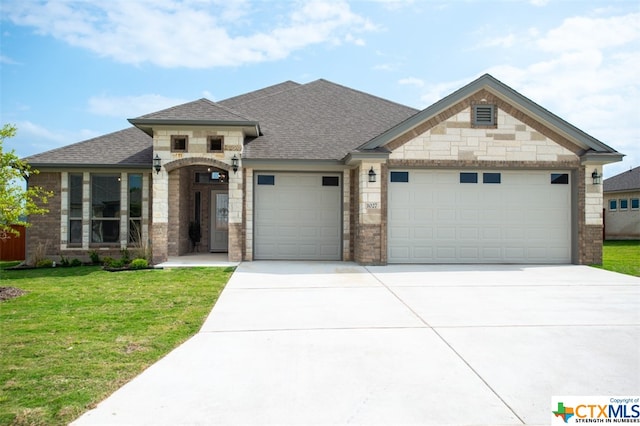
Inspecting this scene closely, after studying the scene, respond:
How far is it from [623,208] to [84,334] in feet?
109

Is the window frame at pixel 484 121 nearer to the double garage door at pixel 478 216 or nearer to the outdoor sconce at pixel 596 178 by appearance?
the double garage door at pixel 478 216

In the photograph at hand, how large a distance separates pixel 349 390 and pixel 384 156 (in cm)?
939

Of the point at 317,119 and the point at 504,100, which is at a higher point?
the point at 317,119

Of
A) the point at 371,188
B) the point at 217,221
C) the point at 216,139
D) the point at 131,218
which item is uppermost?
the point at 216,139

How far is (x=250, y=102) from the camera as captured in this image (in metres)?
17.9

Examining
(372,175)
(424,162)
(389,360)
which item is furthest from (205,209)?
Result: (389,360)

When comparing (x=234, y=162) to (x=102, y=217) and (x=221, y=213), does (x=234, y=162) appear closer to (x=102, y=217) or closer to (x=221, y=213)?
(x=221, y=213)

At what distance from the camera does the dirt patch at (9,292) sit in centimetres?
807

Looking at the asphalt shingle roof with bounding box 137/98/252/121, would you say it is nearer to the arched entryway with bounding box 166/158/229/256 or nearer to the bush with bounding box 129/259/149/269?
the arched entryway with bounding box 166/158/229/256

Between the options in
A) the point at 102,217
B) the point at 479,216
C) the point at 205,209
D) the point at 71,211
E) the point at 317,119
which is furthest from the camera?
the point at 205,209

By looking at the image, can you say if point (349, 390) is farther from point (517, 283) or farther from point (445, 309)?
point (517, 283)

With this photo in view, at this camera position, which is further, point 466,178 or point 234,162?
point 466,178

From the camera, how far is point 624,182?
96.3ft

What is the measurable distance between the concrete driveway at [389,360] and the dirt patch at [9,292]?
4179 millimetres
